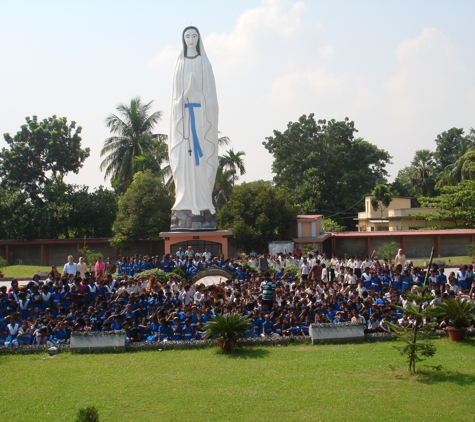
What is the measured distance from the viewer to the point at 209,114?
2605 centimetres

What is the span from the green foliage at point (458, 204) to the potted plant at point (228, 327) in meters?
23.3

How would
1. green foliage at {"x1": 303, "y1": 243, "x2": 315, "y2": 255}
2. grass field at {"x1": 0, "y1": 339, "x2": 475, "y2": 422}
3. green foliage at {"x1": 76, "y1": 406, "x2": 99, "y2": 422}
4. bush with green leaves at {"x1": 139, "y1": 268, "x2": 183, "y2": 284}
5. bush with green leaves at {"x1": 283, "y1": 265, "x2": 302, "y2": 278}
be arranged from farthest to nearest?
green foliage at {"x1": 303, "y1": 243, "x2": 315, "y2": 255}, bush with green leaves at {"x1": 283, "y1": 265, "x2": 302, "y2": 278}, bush with green leaves at {"x1": 139, "y1": 268, "x2": 183, "y2": 284}, grass field at {"x1": 0, "y1": 339, "x2": 475, "y2": 422}, green foliage at {"x1": 76, "y1": 406, "x2": 99, "y2": 422}

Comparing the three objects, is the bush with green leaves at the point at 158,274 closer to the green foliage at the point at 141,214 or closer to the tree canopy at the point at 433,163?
the green foliage at the point at 141,214

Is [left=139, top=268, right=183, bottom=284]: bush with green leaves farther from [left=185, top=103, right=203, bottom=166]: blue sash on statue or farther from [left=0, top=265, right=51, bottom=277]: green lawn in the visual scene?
[left=185, top=103, right=203, bottom=166]: blue sash on statue

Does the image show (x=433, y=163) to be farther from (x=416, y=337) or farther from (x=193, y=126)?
(x=416, y=337)

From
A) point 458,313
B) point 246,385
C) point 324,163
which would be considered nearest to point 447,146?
point 324,163

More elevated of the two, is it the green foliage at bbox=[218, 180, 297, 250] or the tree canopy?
the tree canopy

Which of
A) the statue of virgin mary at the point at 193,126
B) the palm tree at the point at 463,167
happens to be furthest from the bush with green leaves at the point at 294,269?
the palm tree at the point at 463,167

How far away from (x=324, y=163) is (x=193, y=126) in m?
17.0

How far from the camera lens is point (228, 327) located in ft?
32.4

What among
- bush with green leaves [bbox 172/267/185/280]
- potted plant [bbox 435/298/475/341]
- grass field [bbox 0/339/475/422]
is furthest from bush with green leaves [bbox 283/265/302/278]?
potted plant [bbox 435/298/475/341]

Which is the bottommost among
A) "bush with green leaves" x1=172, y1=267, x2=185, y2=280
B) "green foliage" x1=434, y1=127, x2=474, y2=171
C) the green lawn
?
the green lawn

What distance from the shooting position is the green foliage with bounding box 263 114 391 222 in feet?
Answer: 130

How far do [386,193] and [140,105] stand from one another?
54.1ft
